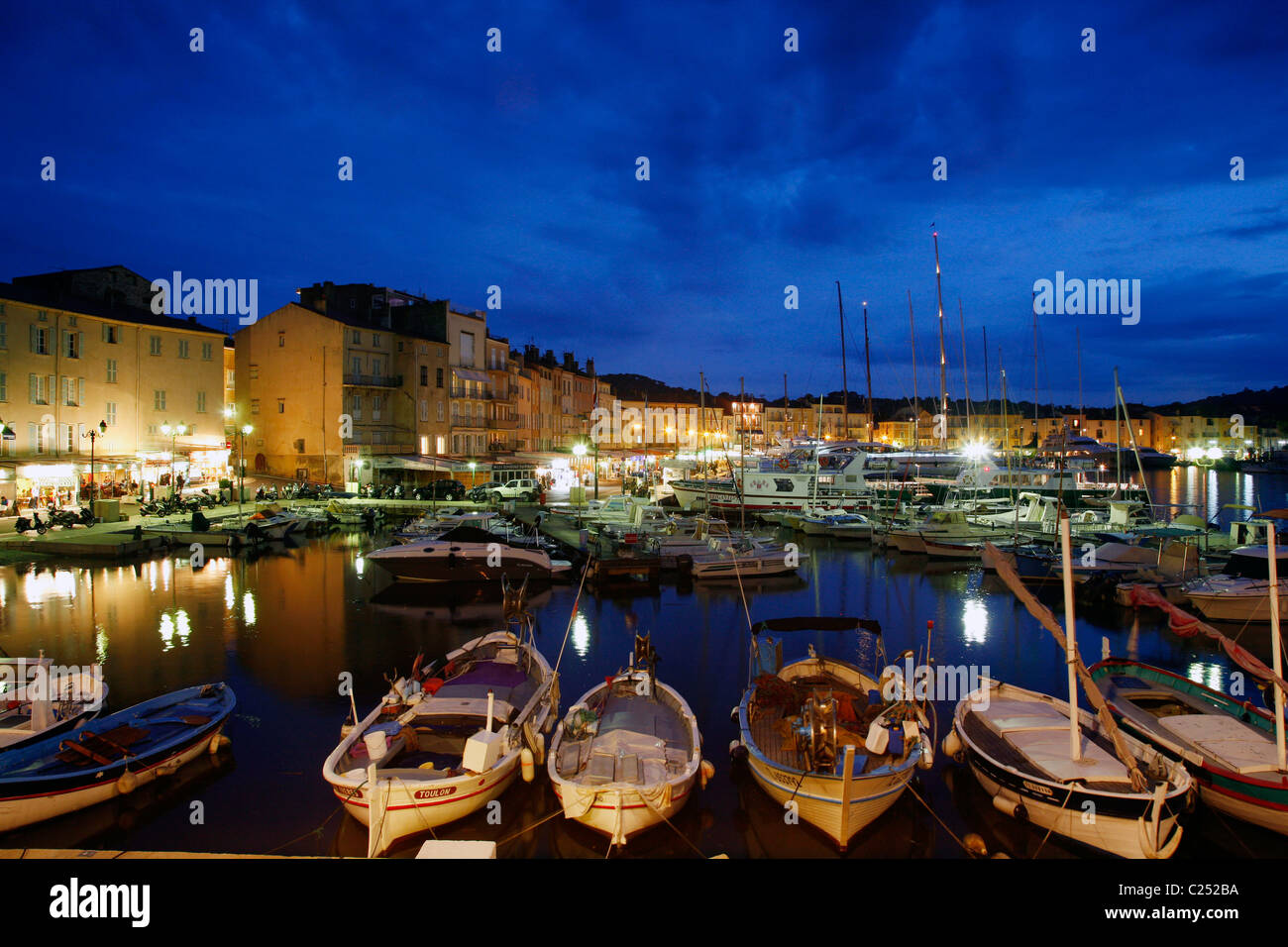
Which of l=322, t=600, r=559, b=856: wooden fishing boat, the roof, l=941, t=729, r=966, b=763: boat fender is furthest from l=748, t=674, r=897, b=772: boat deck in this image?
the roof

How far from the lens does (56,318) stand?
38.5 metres

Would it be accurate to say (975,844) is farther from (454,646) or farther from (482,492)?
(482,492)

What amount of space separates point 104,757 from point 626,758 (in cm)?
757

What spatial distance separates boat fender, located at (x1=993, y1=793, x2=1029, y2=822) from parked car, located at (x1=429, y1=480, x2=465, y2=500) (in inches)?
1603

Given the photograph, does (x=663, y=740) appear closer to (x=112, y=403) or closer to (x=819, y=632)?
(x=819, y=632)

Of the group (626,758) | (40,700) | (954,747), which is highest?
(40,700)

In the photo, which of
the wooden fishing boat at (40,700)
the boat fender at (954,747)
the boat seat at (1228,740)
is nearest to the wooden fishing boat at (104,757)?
the wooden fishing boat at (40,700)

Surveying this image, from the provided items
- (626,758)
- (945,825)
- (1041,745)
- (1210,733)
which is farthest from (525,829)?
(1210,733)

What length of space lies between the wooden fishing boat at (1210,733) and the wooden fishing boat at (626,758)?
7.08 m

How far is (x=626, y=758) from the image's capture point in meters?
9.74

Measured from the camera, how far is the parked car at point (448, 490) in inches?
1844

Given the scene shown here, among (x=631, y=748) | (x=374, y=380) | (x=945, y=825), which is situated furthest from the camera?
(x=374, y=380)

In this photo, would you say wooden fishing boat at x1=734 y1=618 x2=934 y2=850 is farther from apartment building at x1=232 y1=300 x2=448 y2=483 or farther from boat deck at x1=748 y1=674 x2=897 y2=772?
apartment building at x1=232 y1=300 x2=448 y2=483
